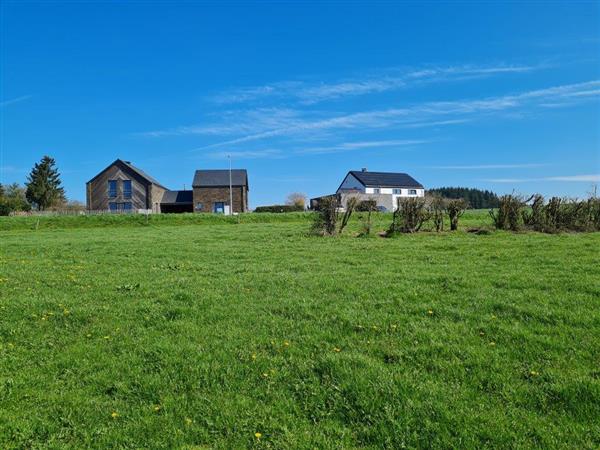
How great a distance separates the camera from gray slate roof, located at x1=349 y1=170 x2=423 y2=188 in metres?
72.1

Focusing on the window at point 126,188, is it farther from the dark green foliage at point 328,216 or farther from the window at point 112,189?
the dark green foliage at point 328,216

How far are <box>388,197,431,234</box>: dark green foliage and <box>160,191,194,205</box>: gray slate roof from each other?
49.8 meters

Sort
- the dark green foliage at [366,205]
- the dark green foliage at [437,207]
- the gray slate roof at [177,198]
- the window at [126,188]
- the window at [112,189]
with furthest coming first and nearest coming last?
1. the gray slate roof at [177,198]
2. the window at [112,189]
3. the window at [126,188]
4. the dark green foliage at [366,205]
5. the dark green foliage at [437,207]

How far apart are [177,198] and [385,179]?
35.6m

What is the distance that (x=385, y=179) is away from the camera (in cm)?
7406

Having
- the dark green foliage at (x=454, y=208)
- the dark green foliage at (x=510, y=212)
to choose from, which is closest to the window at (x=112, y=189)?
the dark green foliage at (x=454, y=208)

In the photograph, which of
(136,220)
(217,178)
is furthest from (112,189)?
(136,220)

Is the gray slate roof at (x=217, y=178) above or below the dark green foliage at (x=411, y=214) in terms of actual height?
above

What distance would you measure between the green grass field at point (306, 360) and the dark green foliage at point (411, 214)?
32.7 feet

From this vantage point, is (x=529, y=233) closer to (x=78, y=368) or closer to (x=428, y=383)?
(x=428, y=383)

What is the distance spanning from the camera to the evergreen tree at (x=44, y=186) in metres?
71.2

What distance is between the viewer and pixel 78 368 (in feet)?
14.9

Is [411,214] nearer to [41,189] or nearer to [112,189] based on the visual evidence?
[112,189]

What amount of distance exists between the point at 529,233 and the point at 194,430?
58.9 ft
